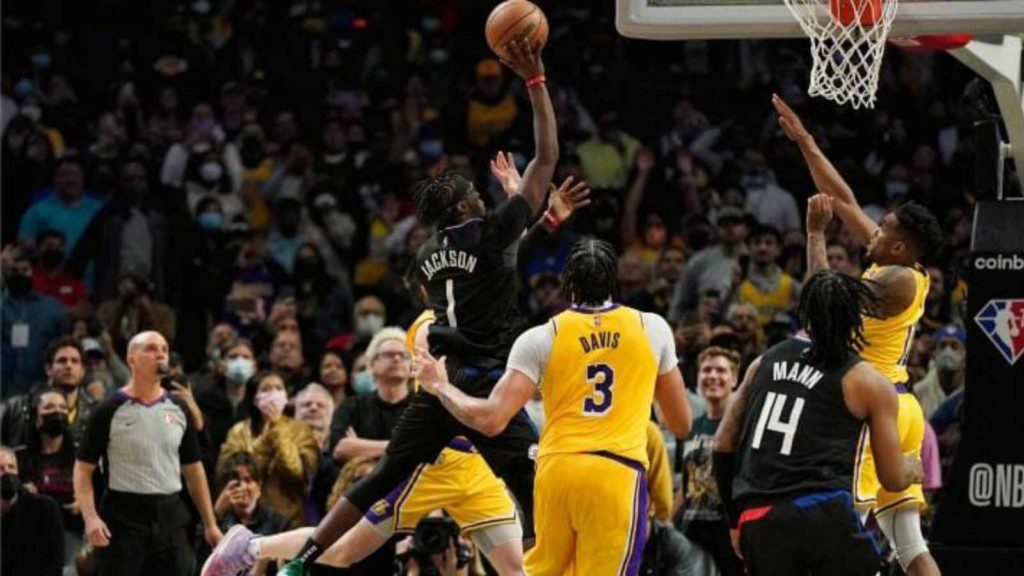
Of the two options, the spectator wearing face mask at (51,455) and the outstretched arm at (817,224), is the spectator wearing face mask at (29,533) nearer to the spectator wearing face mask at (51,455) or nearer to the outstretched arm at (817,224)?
the spectator wearing face mask at (51,455)

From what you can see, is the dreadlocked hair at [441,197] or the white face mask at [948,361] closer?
the dreadlocked hair at [441,197]

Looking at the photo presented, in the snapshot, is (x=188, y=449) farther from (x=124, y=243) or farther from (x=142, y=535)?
(x=124, y=243)

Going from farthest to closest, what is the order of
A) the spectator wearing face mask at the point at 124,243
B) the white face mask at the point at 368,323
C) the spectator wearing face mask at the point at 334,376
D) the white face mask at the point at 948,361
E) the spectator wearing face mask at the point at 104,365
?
the spectator wearing face mask at the point at 124,243, the white face mask at the point at 368,323, the spectator wearing face mask at the point at 104,365, the spectator wearing face mask at the point at 334,376, the white face mask at the point at 948,361

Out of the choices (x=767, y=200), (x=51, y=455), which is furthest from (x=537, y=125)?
(x=767, y=200)

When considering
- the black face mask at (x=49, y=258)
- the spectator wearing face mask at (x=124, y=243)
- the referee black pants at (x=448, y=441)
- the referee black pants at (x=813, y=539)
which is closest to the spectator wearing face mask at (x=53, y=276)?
the black face mask at (x=49, y=258)

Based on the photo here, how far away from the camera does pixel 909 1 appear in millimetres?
10344

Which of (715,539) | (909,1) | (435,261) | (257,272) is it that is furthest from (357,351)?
(909,1)

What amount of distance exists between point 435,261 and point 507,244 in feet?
1.26

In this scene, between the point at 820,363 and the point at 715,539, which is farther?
the point at 715,539

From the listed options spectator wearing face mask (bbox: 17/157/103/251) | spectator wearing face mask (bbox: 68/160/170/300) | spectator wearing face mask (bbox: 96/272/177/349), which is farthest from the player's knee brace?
spectator wearing face mask (bbox: 17/157/103/251)

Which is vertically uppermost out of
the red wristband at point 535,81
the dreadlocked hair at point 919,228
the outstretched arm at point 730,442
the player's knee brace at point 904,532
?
the red wristband at point 535,81

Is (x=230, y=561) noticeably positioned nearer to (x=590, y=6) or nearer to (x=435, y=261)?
(x=435, y=261)

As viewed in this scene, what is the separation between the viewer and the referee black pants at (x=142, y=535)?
42.2ft

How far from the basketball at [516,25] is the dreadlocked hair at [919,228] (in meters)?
2.00
